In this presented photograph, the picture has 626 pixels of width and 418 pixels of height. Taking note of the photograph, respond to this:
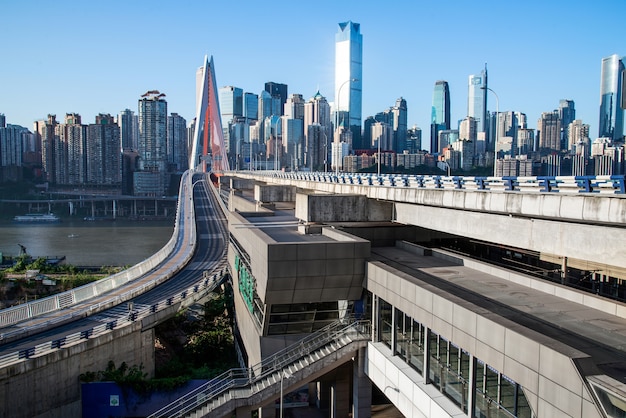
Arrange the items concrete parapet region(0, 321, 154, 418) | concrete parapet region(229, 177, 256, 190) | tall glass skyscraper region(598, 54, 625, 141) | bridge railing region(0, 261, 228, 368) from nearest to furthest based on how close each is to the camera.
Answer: concrete parapet region(0, 321, 154, 418) < bridge railing region(0, 261, 228, 368) < tall glass skyscraper region(598, 54, 625, 141) < concrete parapet region(229, 177, 256, 190)

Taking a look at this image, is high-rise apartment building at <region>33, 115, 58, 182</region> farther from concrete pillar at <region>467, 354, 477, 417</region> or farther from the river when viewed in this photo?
concrete pillar at <region>467, 354, 477, 417</region>

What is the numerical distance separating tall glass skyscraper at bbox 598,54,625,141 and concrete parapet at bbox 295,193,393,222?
3493 centimetres

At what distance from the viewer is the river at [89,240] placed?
255 ft

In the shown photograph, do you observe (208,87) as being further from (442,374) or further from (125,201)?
(442,374)

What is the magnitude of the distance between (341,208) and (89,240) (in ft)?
286

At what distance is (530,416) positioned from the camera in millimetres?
10727

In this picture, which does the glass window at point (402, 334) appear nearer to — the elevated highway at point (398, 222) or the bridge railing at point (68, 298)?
the elevated highway at point (398, 222)

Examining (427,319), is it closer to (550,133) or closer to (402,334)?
(402,334)

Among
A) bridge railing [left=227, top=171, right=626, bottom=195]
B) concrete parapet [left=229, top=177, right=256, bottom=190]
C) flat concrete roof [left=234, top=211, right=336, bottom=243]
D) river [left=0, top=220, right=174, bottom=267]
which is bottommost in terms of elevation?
river [left=0, top=220, right=174, bottom=267]

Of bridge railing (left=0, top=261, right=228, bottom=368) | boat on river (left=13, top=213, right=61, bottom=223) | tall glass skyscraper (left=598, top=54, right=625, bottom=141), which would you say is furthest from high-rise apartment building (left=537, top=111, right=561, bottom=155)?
boat on river (left=13, top=213, right=61, bottom=223)

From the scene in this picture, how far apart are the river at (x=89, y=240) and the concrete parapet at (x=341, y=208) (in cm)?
5289

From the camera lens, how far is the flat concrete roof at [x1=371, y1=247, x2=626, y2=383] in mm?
10500

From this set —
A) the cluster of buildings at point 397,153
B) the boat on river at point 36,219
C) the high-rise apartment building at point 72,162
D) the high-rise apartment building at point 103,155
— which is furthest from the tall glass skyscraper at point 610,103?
the high-rise apartment building at point 72,162

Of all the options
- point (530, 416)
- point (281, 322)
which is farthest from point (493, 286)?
point (281, 322)
